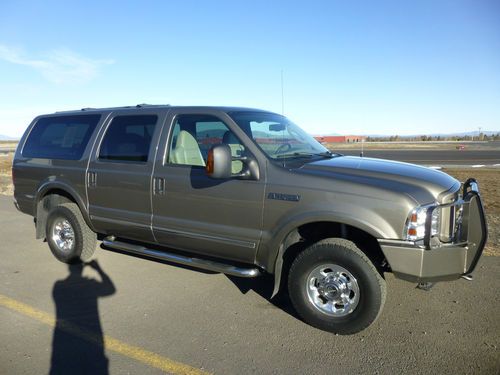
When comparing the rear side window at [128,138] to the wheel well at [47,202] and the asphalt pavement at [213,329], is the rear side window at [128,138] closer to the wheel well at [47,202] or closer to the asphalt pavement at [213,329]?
the wheel well at [47,202]

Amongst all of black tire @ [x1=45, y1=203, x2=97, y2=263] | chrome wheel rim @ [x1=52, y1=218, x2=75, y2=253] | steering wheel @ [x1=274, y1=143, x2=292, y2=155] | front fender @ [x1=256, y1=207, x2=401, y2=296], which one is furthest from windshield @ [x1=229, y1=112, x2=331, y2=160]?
chrome wheel rim @ [x1=52, y1=218, x2=75, y2=253]

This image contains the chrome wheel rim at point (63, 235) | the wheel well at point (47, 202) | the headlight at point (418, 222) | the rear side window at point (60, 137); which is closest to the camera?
the headlight at point (418, 222)

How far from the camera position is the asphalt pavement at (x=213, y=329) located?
120 inches

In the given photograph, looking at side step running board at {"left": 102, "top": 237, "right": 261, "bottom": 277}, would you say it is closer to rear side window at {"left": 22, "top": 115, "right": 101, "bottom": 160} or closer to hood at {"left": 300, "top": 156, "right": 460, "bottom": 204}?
hood at {"left": 300, "top": 156, "right": 460, "bottom": 204}

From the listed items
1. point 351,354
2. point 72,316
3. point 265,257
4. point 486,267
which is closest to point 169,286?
point 72,316

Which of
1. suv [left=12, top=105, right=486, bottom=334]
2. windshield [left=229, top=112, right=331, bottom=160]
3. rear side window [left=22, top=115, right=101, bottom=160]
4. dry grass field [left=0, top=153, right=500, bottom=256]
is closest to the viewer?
suv [left=12, top=105, right=486, bottom=334]

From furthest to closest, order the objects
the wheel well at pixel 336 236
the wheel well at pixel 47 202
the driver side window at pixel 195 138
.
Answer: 1. the wheel well at pixel 47 202
2. the driver side window at pixel 195 138
3. the wheel well at pixel 336 236

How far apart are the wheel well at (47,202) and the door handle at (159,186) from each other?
5.40 ft

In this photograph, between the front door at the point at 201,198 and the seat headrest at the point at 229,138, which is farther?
the seat headrest at the point at 229,138

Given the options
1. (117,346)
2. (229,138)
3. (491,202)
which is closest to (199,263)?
(117,346)

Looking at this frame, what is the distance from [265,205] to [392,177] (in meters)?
1.15

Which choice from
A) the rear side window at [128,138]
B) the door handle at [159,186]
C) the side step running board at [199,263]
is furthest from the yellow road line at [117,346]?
the rear side window at [128,138]

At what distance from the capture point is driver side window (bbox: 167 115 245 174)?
4238 mm

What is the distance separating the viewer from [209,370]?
2.96 m
